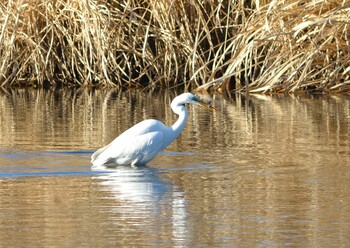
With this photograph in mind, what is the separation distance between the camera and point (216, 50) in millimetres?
16219

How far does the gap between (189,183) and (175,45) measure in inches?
334

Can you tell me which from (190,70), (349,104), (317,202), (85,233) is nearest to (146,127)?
(317,202)

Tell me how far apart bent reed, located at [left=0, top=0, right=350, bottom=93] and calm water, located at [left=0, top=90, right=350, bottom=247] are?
184cm

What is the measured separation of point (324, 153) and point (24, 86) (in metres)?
8.85

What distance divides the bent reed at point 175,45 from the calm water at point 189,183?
6.04 feet

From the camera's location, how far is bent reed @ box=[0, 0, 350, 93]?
14172mm

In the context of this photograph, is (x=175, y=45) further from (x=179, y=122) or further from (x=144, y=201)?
(x=144, y=201)

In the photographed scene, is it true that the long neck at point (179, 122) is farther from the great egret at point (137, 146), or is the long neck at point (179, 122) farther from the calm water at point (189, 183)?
the calm water at point (189, 183)

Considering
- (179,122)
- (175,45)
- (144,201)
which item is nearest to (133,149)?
(179,122)

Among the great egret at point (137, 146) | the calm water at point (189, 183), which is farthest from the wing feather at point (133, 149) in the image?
the calm water at point (189, 183)

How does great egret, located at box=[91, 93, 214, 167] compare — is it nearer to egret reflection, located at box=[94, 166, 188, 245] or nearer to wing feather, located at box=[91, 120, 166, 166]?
wing feather, located at box=[91, 120, 166, 166]

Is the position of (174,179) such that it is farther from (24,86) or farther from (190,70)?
(24,86)

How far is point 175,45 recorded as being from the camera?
15680 millimetres

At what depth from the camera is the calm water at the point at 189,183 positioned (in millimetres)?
5594
